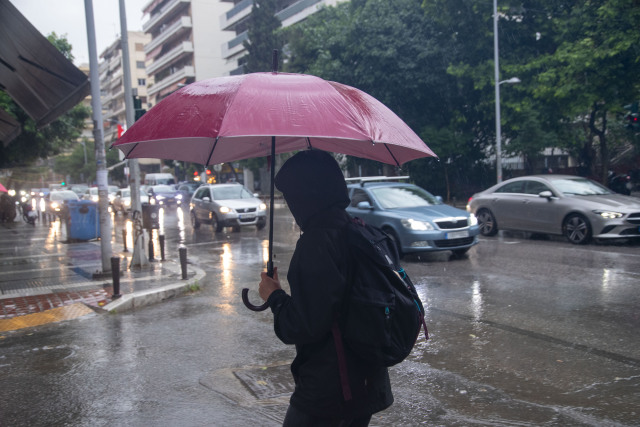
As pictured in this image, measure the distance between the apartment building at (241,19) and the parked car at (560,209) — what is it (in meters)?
41.6

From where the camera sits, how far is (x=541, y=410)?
429cm

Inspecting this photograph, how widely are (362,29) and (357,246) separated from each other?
30.3 m

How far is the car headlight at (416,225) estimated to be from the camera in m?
11.7

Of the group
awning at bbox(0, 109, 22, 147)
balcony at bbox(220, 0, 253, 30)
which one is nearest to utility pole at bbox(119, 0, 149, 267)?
awning at bbox(0, 109, 22, 147)

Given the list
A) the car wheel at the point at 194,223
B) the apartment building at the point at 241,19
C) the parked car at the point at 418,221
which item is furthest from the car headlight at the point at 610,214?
the apartment building at the point at 241,19

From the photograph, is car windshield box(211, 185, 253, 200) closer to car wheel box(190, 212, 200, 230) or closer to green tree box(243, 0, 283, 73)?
Result: car wheel box(190, 212, 200, 230)

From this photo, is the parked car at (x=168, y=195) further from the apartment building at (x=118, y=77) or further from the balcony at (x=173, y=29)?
the apartment building at (x=118, y=77)

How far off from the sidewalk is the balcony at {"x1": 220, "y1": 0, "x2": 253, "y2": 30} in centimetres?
5413

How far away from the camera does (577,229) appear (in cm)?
1327

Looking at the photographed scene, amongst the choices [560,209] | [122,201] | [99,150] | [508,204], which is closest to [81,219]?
[99,150]

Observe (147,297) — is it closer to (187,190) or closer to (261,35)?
(187,190)

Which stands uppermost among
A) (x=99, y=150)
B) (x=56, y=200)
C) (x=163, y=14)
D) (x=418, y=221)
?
(x=163, y=14)

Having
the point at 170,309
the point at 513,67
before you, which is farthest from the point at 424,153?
the point at 513,67

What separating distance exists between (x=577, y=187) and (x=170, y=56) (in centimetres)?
7078
